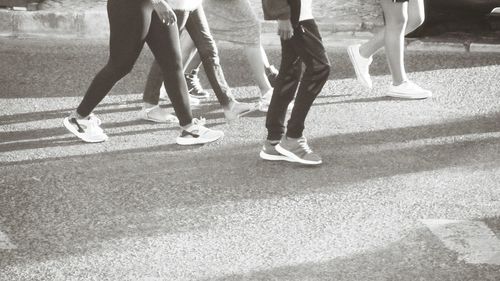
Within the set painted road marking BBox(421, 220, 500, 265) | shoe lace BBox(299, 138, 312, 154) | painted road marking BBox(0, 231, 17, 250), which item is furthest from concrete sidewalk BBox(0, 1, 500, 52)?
painted road marking BBox(0, 231, 17, 250)

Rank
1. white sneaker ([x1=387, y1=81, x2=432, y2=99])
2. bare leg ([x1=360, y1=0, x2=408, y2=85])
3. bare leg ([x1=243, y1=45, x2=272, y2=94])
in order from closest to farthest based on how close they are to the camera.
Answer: bare leg ([x1=243, y1=45, x2=272, y2=94]), bare leg ([x1=360, y1=0, x2=408, y2=85]), white sneaker ([x1=387, y1=81, x2=432, y2=99])

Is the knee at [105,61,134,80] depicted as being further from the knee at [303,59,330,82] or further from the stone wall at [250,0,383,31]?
the stone wall at [250,0,383,31]

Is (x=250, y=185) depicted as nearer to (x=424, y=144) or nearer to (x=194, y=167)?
(x=194, y=167)

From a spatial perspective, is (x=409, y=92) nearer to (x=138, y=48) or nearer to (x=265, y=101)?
(x=265, y=101)

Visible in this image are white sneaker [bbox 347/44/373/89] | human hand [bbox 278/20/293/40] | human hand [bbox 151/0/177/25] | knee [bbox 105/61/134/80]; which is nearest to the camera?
human hand [bbox 278/20/293/40]

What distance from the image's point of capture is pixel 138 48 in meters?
6.41

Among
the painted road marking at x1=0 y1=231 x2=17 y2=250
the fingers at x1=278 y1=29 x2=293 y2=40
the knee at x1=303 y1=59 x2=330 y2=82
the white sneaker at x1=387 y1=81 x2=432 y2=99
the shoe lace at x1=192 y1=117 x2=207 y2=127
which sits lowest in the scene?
the white sneaker at x1=387 y1=81 x2=432 y2=99

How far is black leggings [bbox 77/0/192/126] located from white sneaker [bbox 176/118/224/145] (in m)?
0.07

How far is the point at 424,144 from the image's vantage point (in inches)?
269

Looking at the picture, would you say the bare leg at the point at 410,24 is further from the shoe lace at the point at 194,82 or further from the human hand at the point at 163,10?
the human hand at the point at 163,10

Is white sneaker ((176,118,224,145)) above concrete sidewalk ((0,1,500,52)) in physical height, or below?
above

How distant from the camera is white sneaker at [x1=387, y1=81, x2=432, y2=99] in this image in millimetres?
8008

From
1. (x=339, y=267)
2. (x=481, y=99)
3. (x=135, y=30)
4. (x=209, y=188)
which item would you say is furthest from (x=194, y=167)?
(x=481, y=99)

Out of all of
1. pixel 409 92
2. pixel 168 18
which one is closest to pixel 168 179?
pixel 168 18
